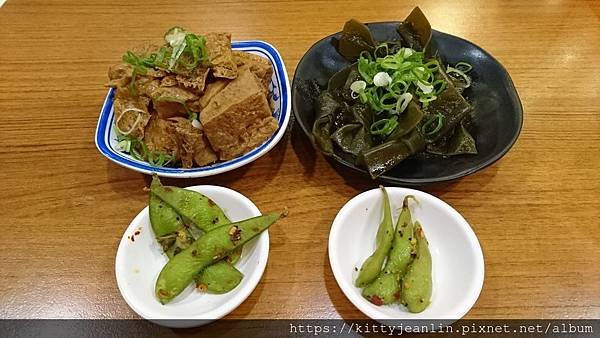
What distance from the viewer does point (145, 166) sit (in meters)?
1.41

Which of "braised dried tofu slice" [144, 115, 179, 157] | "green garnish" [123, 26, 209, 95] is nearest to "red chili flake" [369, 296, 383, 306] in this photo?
"braised dried tofu slice" [144, 115, 179, 157]

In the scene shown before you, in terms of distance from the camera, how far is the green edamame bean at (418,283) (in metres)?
1.14

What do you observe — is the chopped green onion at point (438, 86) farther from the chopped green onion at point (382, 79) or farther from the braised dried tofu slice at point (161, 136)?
the braised dried tofu slice at point (161, 136)

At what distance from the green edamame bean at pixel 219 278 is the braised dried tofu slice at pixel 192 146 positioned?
40 cm

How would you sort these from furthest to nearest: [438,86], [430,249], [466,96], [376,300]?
[466,96], [438,86], [430,249], [376,300]

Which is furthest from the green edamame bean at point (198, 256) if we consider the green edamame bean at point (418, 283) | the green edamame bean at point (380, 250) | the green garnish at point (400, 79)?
the green garnish at point (400, 79)

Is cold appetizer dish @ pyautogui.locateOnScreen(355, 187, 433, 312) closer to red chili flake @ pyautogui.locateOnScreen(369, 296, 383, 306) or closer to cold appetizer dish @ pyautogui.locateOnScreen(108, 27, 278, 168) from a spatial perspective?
red chili flake @ pyautogui.locateOnScreen(369, 296, 383, 306)

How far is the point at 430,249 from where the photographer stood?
4.27 feet

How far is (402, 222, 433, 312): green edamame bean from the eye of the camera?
1.14 m

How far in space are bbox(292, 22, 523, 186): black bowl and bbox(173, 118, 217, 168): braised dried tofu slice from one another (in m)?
0.29

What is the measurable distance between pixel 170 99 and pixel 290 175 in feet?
1.42

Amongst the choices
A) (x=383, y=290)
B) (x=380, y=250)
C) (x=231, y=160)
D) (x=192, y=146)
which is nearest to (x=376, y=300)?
(x=383, y=290)

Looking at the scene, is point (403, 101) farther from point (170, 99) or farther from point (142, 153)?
point (142, 153)

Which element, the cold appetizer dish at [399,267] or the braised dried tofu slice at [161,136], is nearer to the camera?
the cold appetizer dish at [399,267]
